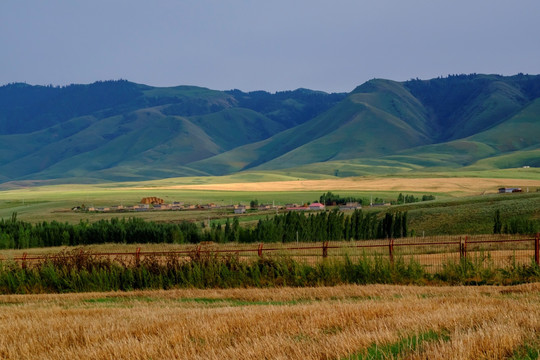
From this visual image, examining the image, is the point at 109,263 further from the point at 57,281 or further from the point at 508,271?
the point at 508,271

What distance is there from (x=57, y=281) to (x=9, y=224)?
41.0 metres

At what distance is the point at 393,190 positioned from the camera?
149m

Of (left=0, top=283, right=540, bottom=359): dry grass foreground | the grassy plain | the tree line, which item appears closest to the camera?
(left=0, top=283, right=540, bottom=359): dry grass foreground

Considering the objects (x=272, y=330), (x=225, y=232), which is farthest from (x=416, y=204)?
(x=272, y=330)

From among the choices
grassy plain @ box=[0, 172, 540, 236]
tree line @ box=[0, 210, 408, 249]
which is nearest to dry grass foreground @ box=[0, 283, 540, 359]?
tree line @ box=[0, 210, 408, 249]

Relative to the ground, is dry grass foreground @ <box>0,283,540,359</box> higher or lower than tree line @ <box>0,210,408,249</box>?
higher

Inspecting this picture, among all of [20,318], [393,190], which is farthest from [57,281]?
[393,190]

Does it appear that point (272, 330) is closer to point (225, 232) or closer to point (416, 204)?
point (225, 232)

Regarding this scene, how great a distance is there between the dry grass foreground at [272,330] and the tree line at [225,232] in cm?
3567

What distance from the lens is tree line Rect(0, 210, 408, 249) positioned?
52.1 m

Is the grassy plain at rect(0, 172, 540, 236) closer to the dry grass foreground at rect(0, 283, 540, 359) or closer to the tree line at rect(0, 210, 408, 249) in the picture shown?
the tree line at rect(0, 210, 408, 249)

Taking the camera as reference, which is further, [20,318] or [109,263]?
[109,263]

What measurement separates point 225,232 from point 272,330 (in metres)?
44.3

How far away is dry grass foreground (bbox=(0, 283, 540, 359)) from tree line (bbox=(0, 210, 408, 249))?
35.7 metres
